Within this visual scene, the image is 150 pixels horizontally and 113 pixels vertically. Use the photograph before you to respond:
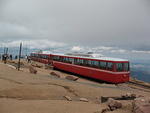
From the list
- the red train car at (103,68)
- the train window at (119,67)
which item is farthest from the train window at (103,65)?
the train window at (119,67)

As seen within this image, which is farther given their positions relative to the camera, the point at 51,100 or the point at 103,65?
the point at 103,65

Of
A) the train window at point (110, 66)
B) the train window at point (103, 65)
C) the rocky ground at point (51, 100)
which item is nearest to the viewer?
the rocky ground at point (51, 100)

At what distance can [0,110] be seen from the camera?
9.46 m

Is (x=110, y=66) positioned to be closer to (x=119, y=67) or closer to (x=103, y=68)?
(x=119, y=67)

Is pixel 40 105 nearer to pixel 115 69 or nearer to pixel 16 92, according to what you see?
pixel 16 92

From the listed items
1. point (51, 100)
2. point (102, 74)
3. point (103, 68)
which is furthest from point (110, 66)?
point (51, 100)

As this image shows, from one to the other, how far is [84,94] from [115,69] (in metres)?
6.92

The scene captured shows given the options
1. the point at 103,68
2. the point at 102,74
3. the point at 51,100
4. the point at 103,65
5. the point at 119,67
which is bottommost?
the point at 51,100

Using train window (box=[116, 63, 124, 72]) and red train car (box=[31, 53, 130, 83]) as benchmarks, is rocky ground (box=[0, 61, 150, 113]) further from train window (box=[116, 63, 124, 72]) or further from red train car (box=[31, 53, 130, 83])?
train window (box=[116, 63, 124, 72])

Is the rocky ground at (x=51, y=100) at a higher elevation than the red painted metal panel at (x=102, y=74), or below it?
below

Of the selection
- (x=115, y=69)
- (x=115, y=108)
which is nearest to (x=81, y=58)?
(x=115, y=69)

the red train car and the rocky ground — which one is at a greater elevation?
the red train car

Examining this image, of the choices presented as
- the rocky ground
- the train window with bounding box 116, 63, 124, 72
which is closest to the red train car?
the train window with bounding box 116, 63, 124, 72

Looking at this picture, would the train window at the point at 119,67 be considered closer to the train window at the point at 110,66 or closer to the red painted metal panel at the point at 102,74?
the red painted metal panel at the point at 102,74
